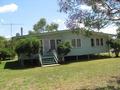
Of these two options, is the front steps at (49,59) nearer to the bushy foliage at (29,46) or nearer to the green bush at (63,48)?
the green bush at (63,48)

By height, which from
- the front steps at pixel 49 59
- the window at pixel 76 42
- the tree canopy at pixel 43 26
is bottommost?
the front steps at pixel 49 59

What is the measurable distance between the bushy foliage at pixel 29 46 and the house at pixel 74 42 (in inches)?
130

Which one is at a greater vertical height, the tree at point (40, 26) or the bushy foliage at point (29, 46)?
the tree at point (40, 26)

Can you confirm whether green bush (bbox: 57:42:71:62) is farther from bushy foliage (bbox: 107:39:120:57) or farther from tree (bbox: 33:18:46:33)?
tree (bbox: 33:18:46:33)

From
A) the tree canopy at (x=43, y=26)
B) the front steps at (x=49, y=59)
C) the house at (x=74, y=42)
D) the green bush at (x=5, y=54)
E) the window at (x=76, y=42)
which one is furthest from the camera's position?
the tree canopy at (x=43, y=26)

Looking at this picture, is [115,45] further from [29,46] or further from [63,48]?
[29,46]

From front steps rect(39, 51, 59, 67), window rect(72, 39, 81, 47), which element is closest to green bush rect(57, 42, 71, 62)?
front steps rect(39, 51, 59, 67)

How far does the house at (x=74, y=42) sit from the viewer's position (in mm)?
34969

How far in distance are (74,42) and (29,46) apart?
8.26 meters

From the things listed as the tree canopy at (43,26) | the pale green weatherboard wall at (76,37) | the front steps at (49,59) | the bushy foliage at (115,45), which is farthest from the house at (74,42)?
the tree canopy at (43,26)

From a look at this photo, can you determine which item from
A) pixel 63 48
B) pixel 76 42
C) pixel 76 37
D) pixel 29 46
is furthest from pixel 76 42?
pixel 29 46

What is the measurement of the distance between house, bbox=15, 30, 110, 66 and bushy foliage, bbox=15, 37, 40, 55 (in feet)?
10.8

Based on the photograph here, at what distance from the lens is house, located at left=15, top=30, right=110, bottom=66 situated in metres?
35.0

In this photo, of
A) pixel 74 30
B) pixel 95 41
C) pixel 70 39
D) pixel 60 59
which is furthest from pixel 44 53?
pixel 74 30
